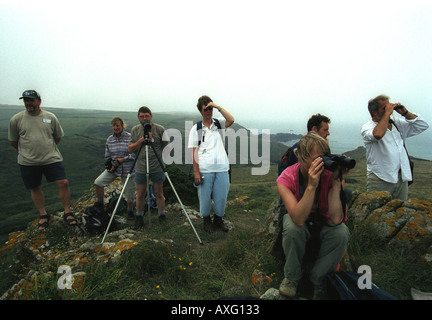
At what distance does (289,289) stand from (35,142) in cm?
510

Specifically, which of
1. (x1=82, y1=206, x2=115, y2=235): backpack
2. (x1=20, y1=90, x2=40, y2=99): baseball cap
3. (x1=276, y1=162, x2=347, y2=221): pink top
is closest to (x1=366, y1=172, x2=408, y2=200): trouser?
(x1=276, y1=162, x2=347, y2=221): pink top

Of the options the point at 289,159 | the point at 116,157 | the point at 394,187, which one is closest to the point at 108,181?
the point at 116,157

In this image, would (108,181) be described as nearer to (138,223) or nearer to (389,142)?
(138,223)

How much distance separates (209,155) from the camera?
4.28m

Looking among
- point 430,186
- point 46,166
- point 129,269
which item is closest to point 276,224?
point 129,269

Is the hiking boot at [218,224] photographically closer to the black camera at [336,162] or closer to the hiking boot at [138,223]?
the hiking boot at [138,223]

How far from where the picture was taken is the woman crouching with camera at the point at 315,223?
2.51 meters

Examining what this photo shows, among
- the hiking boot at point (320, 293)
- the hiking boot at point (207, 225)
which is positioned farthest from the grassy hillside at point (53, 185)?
the hiking boot at point (320, 293)

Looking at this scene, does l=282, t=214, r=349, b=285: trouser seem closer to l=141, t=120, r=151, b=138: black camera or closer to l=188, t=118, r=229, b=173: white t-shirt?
l=188, t=118, r=229, b=173: white t-shirt

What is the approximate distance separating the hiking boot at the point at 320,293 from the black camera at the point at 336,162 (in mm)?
1357

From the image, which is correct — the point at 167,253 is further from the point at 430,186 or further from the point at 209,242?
the point at 430,186

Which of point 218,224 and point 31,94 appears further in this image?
point 218,224

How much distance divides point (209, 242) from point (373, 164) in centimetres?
322
